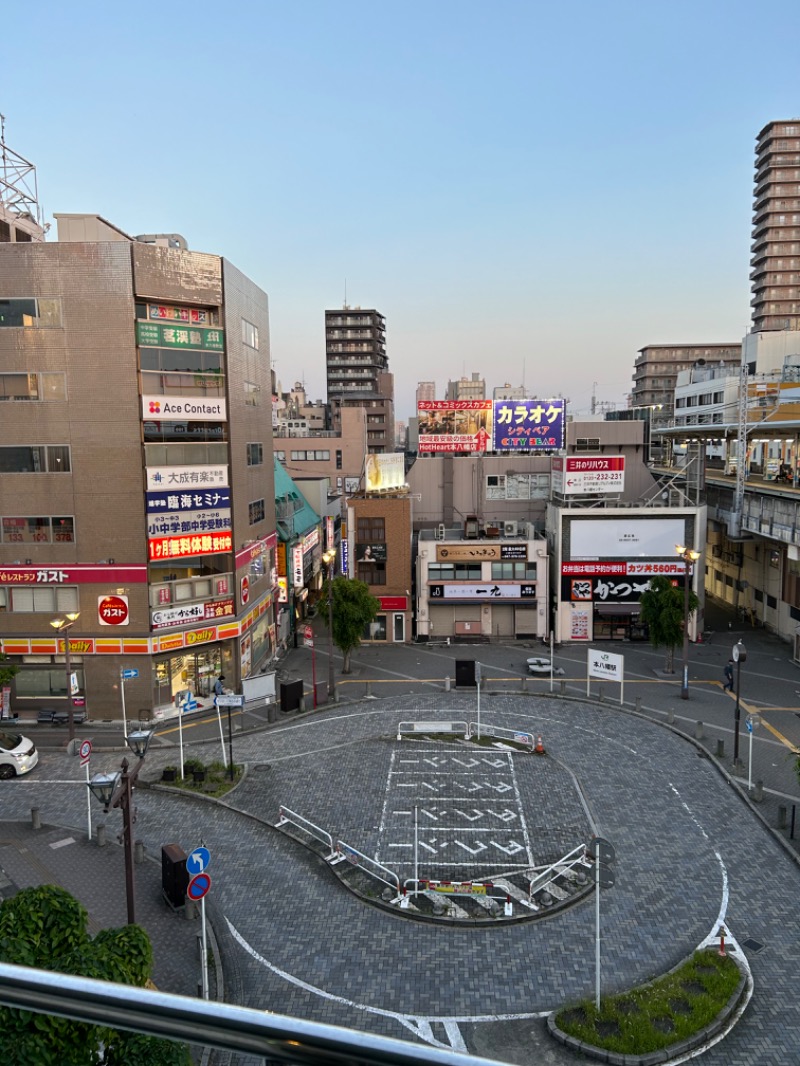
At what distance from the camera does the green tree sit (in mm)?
5883

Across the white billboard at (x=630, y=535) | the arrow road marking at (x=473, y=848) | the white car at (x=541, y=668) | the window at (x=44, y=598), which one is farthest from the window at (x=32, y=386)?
the white billboard at (x=630, y=535)

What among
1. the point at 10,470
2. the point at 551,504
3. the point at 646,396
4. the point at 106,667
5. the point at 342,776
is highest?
the point at 646,396

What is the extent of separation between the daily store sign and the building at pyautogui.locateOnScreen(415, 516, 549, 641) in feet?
49.6

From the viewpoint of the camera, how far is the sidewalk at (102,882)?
14732 mm

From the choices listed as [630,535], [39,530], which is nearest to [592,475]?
[630,535]

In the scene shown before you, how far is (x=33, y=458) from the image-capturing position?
28547mm

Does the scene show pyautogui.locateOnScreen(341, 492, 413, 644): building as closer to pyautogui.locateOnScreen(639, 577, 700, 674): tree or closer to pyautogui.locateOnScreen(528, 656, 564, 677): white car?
pyautogui.locateOnScreen(528, 656, 564, 677): white car

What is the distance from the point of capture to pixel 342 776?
23531 millimetres

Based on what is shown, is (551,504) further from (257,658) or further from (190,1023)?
(190,1023)

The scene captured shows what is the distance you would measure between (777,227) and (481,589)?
243 ft

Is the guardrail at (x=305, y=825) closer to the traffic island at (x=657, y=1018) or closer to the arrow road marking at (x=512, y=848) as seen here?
the arrow road marking at (x=512, y=848)

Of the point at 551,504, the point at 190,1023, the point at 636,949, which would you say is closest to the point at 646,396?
the point at 551,504

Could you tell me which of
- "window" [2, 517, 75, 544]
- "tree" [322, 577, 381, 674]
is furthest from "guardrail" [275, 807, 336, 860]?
"window" [2, 517, 75, 544]

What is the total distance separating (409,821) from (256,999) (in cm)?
753
